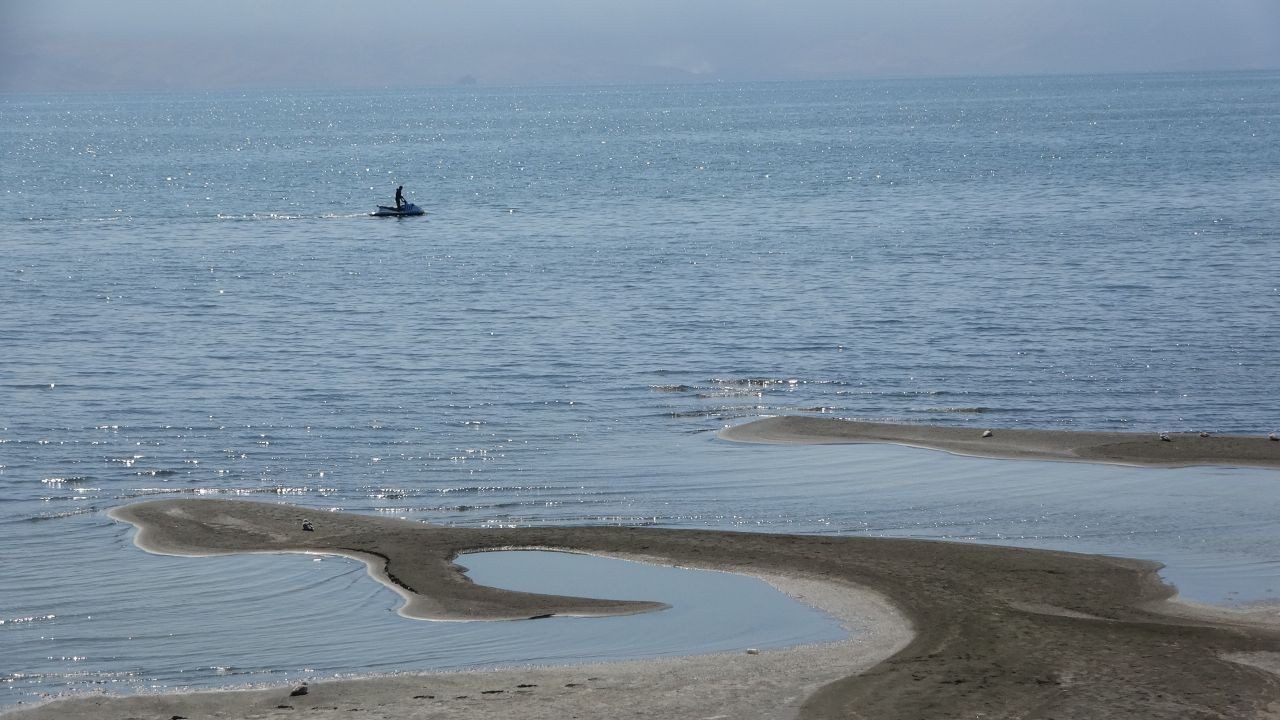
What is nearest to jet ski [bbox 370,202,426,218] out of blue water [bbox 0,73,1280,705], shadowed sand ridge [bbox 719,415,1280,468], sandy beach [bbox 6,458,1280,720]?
blue water [bbox 0,73,1280,705]

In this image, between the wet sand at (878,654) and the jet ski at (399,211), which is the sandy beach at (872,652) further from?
the jet ski at (399,211)

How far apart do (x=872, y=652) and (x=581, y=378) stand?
69.4ft

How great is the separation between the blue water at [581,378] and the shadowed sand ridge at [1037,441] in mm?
A: 778

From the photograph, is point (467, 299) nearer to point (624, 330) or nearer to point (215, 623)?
point (624, 330)

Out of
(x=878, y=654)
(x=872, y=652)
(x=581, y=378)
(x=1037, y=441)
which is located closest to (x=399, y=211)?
(x=581, y=378)

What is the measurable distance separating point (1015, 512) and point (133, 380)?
77.6ft

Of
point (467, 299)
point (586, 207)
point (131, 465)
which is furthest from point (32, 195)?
point (131, 465)

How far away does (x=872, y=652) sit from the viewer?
65.0 ft

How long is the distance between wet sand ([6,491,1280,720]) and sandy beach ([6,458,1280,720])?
3cm

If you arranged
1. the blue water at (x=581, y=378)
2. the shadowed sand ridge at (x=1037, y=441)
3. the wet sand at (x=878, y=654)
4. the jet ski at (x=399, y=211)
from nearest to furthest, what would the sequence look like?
1. the wet sand at (x=878, y=654)
2. the blue water at (x=581, y=378)
3. the shadowed sand ridge at (x=1037, y=441)
4. the jet ski at (x=399, y=211)

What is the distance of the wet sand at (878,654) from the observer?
58.9 feet

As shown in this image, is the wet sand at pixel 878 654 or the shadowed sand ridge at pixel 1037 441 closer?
the wet sand at pixel 878 654

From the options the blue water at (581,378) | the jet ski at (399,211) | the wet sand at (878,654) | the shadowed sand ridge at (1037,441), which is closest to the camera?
the wet sand at (878,654)

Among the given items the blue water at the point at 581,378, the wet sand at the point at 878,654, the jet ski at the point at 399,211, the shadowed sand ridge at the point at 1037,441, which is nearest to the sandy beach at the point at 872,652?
the wet sand at the point at 878,654
